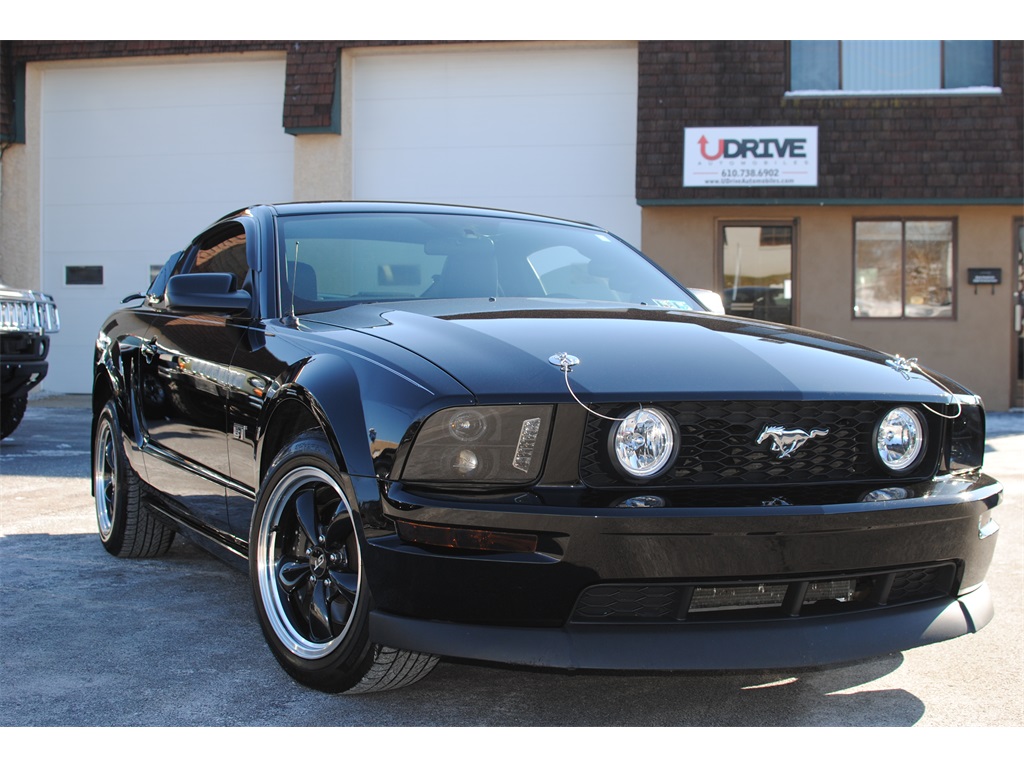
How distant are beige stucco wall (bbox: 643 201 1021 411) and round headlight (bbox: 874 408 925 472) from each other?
1211 centimetres

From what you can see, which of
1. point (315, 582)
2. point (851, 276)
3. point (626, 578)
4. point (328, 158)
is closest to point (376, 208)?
point (315, 582)

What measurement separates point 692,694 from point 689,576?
0.76m

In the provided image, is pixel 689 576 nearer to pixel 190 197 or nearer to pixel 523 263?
pixel 523 263

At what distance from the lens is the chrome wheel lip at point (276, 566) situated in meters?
3.08

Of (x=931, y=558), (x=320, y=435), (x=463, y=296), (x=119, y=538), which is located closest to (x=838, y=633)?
(x=931, y=558)

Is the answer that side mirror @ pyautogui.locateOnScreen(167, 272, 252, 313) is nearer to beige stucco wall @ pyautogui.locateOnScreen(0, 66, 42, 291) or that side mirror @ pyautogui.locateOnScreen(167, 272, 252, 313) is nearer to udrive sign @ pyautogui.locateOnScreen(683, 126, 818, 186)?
udrive sign @ pyautogui.locateOnScreen(683, 126, 818, 186)

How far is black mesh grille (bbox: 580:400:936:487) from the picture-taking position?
2729 millimetres

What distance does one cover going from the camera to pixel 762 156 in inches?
565

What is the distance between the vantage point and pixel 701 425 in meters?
2.79

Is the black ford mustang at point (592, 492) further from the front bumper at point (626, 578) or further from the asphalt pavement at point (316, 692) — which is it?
the asphalt pavement at point (316, 692)

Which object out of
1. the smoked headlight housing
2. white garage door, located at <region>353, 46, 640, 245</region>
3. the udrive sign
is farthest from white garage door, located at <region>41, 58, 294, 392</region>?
the smoked headlight housing

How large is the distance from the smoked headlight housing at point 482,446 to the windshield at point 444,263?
1.20 metres

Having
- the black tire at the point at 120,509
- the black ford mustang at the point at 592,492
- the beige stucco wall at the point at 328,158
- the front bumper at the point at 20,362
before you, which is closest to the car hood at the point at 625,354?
the black ford mustang at the point at 592,492

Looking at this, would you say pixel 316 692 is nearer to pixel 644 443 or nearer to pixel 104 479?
pixel 644 443
